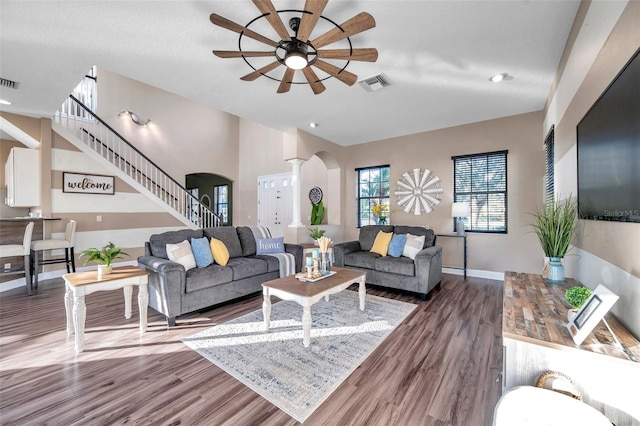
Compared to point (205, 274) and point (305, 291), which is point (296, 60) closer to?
point (305, 291)

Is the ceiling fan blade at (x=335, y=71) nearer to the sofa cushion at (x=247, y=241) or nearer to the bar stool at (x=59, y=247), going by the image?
the sofa cushion at (x=247, y=241)

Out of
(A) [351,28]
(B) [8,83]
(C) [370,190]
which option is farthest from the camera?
(C) [370,190]

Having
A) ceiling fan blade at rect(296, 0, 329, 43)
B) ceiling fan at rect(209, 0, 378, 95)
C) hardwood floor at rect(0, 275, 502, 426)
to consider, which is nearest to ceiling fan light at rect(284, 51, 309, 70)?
ceiling fan at rect(209, 0, 378, 95)

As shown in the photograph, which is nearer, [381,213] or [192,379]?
[192,379]

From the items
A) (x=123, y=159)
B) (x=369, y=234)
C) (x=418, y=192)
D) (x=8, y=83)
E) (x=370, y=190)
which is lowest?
(x=369, y=234)

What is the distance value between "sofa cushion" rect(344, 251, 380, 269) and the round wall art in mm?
1739

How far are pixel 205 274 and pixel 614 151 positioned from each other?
350 centimetres

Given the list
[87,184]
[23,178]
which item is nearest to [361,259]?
[87,184]

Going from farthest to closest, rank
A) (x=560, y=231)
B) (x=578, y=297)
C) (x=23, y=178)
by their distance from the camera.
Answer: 1. (x=23, y=178)
2. (x=560, y=231)
3. (x=578, y=297)

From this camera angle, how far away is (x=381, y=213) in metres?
6.02

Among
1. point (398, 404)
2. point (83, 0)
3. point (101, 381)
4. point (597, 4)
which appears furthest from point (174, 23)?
point (398, 404)

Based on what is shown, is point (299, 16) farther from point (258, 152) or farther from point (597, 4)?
point (258, 152)

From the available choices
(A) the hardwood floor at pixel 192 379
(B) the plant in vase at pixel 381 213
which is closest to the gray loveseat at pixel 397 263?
(A) the hardwood floor at pixel 192 379

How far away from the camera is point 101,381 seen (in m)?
1.95
